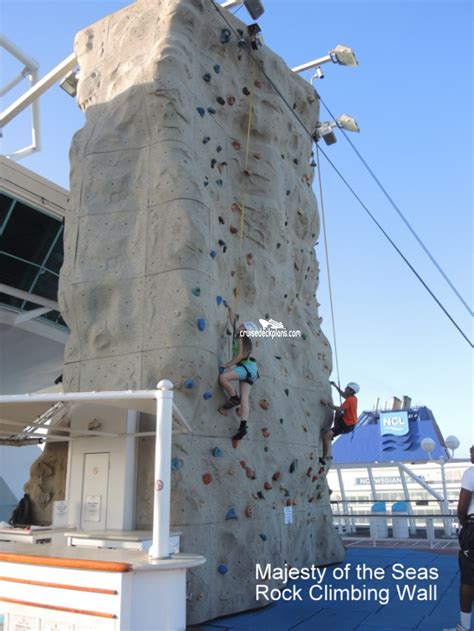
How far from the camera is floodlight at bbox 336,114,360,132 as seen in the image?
470 inches

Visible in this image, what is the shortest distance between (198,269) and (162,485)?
281cm

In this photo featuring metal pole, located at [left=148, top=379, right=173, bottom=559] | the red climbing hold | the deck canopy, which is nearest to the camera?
metal pole, located at [left=148, top=379, right=173, bottom=559]

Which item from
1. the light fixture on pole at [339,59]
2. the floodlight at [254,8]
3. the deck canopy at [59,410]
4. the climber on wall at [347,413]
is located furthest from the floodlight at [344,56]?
the deck canopy at [59,410]

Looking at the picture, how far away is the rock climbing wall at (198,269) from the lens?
5832 millimetres

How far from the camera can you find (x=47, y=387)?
20.1 metres

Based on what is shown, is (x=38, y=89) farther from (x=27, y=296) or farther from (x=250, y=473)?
(x=250, y=473)

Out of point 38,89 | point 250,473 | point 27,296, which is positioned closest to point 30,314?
point 27,296

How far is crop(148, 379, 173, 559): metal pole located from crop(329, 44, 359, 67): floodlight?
363 inches

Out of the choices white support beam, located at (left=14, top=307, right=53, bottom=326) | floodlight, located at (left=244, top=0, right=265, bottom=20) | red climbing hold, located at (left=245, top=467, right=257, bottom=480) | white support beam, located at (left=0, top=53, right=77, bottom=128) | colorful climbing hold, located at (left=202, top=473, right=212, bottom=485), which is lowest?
colorful climbing hold, located at (left=202, top=473, right=212, bottom=485)

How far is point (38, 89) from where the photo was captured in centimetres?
1369

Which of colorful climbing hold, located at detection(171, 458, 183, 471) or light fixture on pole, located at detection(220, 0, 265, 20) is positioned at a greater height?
light fixture on pole, located at detection(220, 0, 265, 20)

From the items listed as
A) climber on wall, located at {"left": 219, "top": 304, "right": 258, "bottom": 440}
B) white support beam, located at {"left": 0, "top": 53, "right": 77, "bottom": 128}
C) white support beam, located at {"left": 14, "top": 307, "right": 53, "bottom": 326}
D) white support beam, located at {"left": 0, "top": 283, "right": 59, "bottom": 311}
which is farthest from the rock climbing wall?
white support beam, located at {"left": 14, "top": 307, "right": 53, "bottom": 326}

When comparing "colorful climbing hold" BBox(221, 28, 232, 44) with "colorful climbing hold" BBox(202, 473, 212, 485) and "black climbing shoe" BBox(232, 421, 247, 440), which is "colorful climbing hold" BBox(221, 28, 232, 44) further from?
"colorful climbing hold" BBox(202, 473, 212, 485)

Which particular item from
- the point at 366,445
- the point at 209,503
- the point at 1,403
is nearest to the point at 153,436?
the point at 209,503
